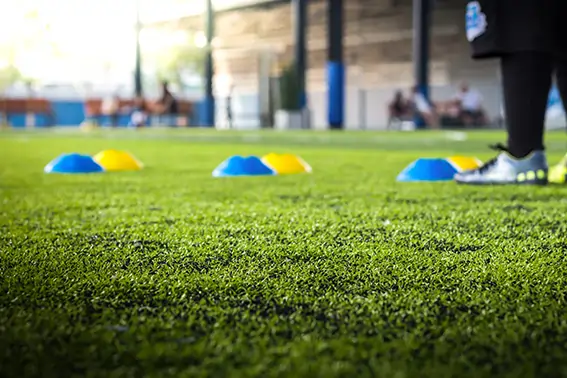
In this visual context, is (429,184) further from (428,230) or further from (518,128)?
(428,230)

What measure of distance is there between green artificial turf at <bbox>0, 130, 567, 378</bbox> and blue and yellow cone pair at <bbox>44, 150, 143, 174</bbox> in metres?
1.42

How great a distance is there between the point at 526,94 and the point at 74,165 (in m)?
2.11

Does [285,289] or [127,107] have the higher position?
[127,107]

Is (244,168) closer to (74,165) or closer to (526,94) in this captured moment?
(74,165)

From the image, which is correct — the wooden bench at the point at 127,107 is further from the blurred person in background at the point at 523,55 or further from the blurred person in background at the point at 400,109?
the blurred person in background at the point at 523,55

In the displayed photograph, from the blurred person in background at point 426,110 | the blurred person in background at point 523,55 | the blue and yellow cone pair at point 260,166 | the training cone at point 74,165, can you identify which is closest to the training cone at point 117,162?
the training cone at point 74,165

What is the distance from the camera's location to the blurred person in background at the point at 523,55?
263 centimetres

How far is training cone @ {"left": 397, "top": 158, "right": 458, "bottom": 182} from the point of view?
10.5 feet

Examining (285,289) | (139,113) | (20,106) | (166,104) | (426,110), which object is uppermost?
(20,106)

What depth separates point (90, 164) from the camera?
3.76 meters

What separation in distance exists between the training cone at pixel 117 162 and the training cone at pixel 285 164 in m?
0.70

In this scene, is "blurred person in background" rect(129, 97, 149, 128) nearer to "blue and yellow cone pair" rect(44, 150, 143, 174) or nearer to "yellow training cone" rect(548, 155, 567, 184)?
"blue and yellow cone pair" rect(44, 150, 143, 174)

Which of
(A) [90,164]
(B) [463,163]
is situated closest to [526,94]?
(B) [463,163]

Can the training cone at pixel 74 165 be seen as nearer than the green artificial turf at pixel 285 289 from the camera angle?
No
